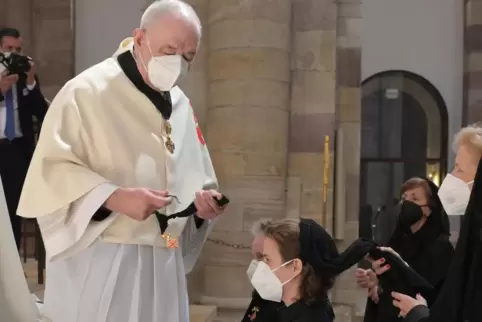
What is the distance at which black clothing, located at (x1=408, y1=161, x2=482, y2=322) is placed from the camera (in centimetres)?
230

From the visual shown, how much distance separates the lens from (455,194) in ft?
12.0

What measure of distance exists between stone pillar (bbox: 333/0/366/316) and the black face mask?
289 centimetres

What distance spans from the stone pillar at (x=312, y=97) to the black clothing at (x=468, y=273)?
380 cm

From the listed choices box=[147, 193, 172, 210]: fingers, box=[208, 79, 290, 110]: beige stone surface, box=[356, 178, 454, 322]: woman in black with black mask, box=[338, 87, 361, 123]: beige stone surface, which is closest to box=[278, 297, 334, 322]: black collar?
box=[147, 193, 172, 210]: fingers

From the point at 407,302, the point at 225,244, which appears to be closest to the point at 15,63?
the point at 225,244

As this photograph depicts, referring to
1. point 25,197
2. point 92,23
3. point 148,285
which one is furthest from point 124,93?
point 92,23

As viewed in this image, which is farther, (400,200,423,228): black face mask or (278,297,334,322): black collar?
(400,200,423,228): black face mask

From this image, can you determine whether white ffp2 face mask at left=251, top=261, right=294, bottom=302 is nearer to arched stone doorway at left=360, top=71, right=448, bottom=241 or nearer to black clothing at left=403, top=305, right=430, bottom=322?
black clothing at left=403, top=305, right=430, bottom=322

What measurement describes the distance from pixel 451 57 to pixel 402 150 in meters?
1.83

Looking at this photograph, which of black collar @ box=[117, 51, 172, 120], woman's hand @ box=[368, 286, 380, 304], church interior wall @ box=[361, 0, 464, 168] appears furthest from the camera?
church interior wall @ box=[361, 0, 464, 168]

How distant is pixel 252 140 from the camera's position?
5.91 m

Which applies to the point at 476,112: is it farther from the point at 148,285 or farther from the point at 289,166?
the point at 148,285

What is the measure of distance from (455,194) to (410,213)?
1.96 feet

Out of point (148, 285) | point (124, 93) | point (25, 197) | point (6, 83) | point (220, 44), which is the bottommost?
point (148, 285)
